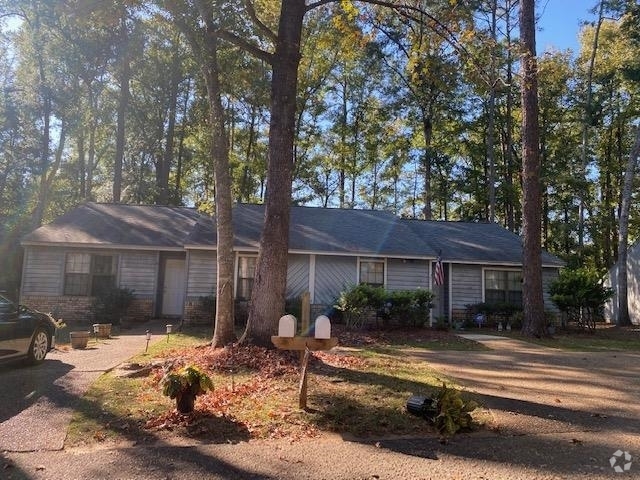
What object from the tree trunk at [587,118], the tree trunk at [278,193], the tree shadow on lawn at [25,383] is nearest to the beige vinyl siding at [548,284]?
the tree trunk at [587,118]

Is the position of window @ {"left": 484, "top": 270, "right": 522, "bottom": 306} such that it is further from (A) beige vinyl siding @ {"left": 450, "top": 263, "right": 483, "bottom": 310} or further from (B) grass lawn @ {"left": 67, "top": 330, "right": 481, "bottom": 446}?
(B) grass lawn @ {"left": 67, "top": 330, "right": 481, "bottom": 446}

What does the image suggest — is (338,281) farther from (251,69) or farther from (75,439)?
(75,439)

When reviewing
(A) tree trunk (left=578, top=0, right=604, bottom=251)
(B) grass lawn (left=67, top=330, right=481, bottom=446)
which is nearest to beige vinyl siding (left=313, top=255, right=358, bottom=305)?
(B) grass lawn (left=67, top=330, right=481, bottom=446)

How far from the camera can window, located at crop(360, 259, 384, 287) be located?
17.4 meters

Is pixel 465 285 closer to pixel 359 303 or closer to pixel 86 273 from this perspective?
pixel 359 303

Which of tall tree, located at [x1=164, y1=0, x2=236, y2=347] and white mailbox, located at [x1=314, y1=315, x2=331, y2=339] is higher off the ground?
tall tree, located at [x1=164, y1=0, x2=236, y2=347]

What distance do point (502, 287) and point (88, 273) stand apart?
14.4 m

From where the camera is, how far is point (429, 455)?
4566 mm

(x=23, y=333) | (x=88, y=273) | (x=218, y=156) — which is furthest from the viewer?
(x=88, y=273)

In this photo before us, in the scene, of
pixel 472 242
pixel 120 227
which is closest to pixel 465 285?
pixel 472 242

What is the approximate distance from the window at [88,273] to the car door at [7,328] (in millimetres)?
9544

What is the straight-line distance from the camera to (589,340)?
14.7 m

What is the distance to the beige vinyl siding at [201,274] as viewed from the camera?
55.0ft

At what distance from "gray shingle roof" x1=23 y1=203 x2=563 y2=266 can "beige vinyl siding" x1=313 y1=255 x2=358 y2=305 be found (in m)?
0.46
